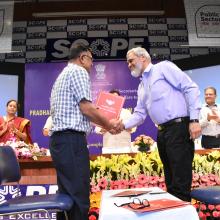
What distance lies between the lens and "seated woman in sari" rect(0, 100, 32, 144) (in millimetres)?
5258

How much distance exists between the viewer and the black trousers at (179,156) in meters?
2.78

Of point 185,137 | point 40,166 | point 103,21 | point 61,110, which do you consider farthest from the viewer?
point 103,21

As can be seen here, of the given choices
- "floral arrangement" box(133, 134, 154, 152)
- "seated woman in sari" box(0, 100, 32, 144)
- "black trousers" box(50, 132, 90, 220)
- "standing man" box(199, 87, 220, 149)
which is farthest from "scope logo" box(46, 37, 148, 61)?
"black trousers" box(50, 132, 90, 220)

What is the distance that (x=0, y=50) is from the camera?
675 centimetres

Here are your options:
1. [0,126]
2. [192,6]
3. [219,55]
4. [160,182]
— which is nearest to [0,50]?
[0,126]

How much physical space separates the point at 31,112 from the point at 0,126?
2.25 meters

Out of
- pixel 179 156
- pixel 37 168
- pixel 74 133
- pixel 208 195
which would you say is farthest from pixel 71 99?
A: pixel 37 168

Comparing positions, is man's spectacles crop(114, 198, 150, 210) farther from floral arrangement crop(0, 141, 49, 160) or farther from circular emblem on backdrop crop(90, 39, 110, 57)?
circular emblem on backdrop crop(90, 39, 110, 57)

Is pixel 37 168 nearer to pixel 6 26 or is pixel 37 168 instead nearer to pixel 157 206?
pixel 157 206

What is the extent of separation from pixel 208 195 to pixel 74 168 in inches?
32.2

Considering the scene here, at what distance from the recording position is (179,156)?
2791 millimetres

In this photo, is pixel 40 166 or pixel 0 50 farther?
pixel 0 50

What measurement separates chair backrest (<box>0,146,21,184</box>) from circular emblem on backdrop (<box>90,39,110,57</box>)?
16.4 feet

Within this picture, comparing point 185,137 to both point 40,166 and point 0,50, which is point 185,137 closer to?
point 40,166
